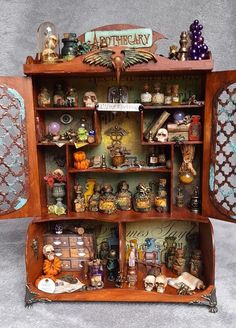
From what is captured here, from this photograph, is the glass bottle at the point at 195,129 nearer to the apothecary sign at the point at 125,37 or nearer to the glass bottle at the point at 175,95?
the glass bottle at the point at 175,95

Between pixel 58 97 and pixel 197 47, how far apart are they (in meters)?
0.73

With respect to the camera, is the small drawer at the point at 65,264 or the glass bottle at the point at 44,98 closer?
the glass bottle at the point at 44,98

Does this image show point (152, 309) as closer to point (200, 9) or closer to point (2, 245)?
point (2, 245)

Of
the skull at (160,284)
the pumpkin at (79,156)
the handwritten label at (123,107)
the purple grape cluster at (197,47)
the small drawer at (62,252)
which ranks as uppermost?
the purple grape cluster at (197,47)

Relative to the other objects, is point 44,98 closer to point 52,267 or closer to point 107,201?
point 107,201

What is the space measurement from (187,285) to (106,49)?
1211 mm

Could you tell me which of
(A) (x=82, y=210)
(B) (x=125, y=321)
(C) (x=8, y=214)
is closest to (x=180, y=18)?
(A) (x=82, y=210)

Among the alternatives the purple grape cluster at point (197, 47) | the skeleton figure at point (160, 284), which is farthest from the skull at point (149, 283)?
the purple grape cluster at point (197, 47)

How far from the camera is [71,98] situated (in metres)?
1.97

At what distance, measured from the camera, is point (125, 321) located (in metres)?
1.74

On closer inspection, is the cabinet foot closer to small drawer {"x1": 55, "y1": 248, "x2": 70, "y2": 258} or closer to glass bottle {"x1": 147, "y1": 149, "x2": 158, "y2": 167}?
small drawer {"x1": 55, "y1": 248, "x2": 70, "y2": 258}

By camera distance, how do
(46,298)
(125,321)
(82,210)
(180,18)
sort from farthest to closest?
(180,18), (82,210), (46,298), (125,321)

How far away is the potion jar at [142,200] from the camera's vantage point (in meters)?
2.03

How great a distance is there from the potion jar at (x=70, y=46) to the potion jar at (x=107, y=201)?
2.30 feet
